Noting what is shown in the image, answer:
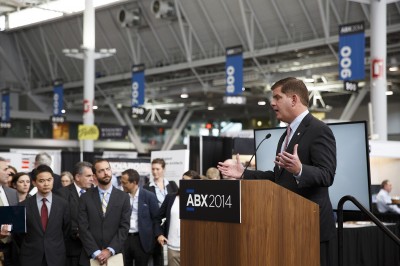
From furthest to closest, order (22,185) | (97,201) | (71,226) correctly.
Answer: (22,185), (71,226), (97,201)

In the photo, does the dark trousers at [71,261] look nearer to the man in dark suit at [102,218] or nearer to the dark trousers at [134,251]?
the man in dark suit at [102,218]

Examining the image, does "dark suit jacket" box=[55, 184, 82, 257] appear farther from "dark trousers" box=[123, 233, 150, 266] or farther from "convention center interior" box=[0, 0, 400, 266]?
"dark trousers" box=[123, 233, 150, 266]

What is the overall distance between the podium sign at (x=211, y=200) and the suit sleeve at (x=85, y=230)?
3.37 meters

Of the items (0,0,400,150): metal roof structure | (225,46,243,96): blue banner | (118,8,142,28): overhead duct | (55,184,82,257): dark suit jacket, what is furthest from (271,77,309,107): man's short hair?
(118,8,142,28): overhead duct

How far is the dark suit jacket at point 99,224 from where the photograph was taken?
798cm

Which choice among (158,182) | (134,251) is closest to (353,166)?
(134,251)

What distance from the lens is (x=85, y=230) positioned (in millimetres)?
7973

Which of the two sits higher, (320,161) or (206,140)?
(206,140)

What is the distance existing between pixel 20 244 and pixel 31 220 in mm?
309

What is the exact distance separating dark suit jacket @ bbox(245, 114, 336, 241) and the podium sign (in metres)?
0.43

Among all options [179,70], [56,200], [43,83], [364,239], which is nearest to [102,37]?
[179,70]

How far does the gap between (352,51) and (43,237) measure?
13715 millimetres

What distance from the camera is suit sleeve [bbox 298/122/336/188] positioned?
4.36 metres

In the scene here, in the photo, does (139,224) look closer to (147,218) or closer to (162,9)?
(147,218)
